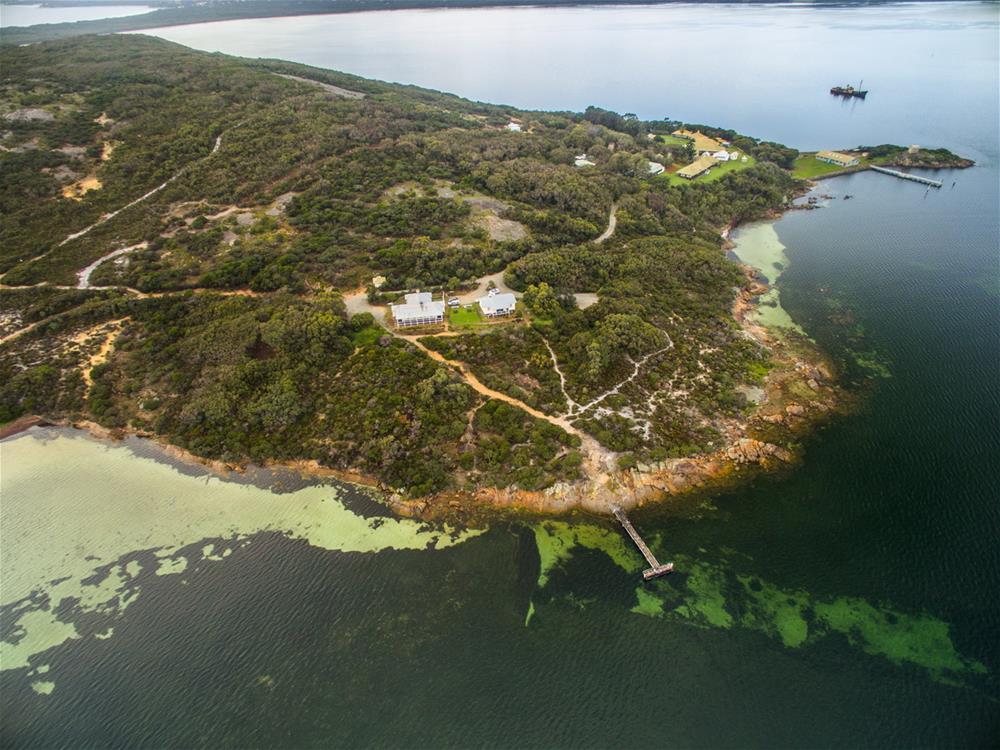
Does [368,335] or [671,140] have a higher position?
[671,140]

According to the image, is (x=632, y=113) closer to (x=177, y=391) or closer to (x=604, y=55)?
(x=604, y=55)

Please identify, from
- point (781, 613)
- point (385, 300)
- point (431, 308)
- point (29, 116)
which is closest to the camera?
point (781, 613)

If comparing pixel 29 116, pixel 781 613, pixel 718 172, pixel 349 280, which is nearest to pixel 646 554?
pixel 781 613

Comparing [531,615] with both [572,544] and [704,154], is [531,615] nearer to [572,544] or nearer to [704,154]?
[572,544]

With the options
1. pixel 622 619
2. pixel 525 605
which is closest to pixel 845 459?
pixel 622 619

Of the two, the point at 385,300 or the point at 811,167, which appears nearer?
the point at 385,300

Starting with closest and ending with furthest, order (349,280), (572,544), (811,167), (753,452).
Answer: (572,544) → (753,452) → (349,280) → (811,167)

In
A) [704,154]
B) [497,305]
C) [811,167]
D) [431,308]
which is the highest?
[704,154]

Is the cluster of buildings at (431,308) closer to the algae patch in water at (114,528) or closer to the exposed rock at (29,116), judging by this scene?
the algae patch in water at (114,528)
